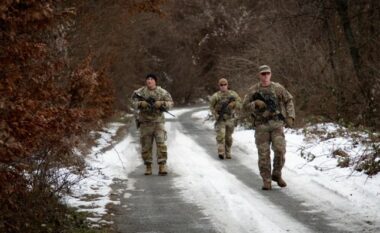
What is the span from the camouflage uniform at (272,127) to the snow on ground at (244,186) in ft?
1.58

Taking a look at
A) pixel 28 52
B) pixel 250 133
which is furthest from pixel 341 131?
pixel 28 52

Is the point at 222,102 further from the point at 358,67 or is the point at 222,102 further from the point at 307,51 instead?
the point at 307,51

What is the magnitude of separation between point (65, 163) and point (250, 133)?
37.6ft

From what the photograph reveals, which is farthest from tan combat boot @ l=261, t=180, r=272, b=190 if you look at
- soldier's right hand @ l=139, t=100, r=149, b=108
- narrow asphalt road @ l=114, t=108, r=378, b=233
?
soldier's right hand @ l=139, t=100, r=149, b=108

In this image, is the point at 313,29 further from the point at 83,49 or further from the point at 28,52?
the point at 28,52

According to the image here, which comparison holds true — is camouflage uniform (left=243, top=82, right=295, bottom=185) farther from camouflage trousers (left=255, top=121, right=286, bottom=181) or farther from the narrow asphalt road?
the narrow asphalt road

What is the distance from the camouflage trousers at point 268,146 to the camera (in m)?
9.62

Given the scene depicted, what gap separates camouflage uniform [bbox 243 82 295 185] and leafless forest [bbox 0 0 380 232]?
8.29 feet

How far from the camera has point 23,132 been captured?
16.7 ft

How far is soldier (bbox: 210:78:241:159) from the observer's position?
550 inches

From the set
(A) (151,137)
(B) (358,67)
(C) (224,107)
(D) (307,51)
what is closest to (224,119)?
(C) (224,107)

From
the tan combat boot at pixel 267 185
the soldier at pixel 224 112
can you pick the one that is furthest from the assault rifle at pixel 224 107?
the tan combat boot at pixel 267 185

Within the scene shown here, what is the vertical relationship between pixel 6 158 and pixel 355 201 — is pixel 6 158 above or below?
above

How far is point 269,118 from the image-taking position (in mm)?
9688
